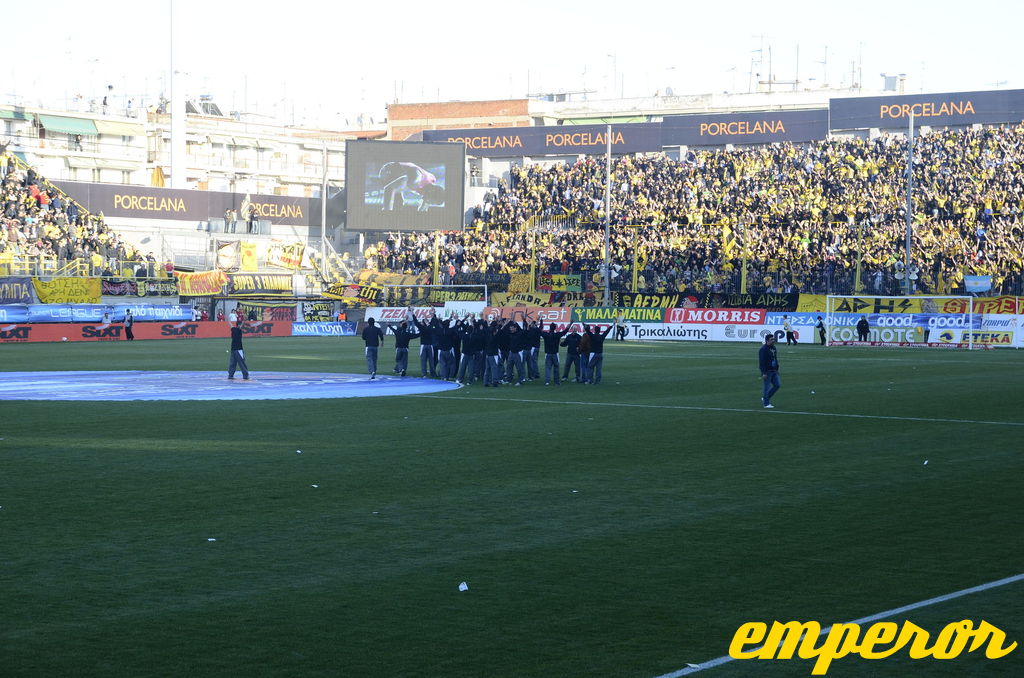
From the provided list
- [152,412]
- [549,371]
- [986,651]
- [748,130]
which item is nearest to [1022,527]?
[986,651]

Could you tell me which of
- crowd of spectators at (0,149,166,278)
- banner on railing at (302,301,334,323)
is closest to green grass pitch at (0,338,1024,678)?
banner on railing at (302,301,334,323)

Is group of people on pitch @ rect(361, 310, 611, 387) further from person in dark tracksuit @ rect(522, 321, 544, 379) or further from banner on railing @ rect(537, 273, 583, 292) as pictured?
banner on railing @ rect(537, 273, 583, 292)

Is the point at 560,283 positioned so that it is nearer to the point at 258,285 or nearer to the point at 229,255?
the point at 258,285

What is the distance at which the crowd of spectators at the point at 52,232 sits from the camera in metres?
62.8

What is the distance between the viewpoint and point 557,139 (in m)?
81.9

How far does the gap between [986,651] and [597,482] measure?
23.0ft

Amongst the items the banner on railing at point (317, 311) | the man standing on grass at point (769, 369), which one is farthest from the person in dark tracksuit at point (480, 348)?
the banner on railing at point (317, 311)

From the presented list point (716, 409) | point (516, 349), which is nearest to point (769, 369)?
point (716, 409)

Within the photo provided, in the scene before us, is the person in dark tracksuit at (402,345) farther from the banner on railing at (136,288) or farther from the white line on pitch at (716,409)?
the banner on railing at (136,288)

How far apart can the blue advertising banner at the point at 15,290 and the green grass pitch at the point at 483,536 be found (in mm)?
36733

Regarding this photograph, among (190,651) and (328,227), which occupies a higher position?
(328,227)

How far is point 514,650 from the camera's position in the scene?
751cm

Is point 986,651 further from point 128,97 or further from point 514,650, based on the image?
point 128,97

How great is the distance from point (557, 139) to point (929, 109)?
937 inches
